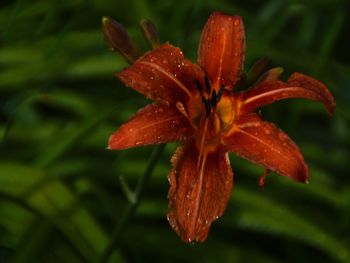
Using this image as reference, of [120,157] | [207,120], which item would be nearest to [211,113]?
[207,120]

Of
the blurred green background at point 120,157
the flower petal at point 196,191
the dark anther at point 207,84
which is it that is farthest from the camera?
the blurred green background at point 120,157

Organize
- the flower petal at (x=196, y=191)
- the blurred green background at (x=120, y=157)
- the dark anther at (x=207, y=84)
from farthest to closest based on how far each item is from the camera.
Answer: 1. the blurred green background at (x=120, y=157)
2. the dark anther at (x=207, y=84)
3. the flower petal at (x=196, y=191)

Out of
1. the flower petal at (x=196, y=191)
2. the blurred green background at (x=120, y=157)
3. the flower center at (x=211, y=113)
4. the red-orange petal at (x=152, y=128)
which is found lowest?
the blurred green background at (x=120, y=157)

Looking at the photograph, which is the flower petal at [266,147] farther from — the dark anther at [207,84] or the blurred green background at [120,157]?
the blurred green background at [120,157]

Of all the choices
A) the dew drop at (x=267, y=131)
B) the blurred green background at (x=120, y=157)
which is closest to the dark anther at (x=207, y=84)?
the dew drop at (x=267, y=131)

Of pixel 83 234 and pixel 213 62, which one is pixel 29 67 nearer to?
pixel 83 234

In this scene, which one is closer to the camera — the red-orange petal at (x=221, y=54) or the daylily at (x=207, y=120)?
the daylily at (x=207, y=120)

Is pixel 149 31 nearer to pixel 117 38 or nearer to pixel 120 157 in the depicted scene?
pixel 117 38

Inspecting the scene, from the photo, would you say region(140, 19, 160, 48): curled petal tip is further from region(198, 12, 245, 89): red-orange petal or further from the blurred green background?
the blurred green background
